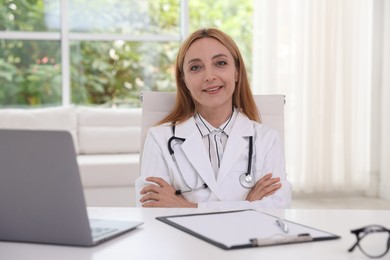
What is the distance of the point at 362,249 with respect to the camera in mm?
1276

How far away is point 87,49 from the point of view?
5711 millimetres

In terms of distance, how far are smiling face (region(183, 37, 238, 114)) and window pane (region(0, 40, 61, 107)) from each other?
3.46 m

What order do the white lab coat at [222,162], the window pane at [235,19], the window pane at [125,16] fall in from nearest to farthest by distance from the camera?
the white lab coat at [222,162] < the window pane at [125,16] < the window pane at [235,19]

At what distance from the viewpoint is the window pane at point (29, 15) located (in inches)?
216

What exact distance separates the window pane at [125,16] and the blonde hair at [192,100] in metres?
3.40

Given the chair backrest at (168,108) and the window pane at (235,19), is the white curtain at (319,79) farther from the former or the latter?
the chair backrest at (168,108)

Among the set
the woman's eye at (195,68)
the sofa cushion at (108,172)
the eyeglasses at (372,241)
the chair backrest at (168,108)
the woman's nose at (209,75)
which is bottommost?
the sofa cushion at (108,172)

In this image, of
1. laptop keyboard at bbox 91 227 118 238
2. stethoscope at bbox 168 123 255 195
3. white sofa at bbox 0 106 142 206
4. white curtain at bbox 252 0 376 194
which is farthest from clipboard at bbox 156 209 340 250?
white curtain at bbox 252 0 376 194

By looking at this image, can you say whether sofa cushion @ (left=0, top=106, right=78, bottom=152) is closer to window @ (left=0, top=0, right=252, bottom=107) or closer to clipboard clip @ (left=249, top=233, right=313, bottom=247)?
window @ (left=0, top=0, right=252, bottom=107)

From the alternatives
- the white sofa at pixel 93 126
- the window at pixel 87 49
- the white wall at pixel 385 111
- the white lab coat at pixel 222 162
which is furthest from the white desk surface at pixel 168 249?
the window at pixel 87 49

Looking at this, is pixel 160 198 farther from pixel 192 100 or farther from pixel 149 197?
pixel 192 100

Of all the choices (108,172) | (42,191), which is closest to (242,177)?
(42,191)

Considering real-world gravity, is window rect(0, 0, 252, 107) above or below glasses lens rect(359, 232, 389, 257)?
above

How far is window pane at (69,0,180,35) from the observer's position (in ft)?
18.6
